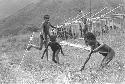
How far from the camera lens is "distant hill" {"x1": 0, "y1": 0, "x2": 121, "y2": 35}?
50688 mm

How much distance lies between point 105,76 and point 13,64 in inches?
Result: 254

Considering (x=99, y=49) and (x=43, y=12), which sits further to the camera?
(x=43, y=12)

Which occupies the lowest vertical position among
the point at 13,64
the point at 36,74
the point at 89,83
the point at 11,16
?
the point at 11,16

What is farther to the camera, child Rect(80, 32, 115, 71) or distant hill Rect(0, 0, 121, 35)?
distant hill Rect(0, 0, 121, 35)

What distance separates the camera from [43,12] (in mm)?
55844

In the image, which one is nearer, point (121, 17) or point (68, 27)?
point (121, 17)

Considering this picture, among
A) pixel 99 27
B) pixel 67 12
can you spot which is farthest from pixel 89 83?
pixel 67 12

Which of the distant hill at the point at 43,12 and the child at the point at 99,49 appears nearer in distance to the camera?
the child at the point at 99,49

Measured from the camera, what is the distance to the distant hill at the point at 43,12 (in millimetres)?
50688

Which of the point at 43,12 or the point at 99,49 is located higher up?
the point at 99,49

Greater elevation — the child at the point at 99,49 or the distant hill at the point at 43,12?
the child at the point at 99,49

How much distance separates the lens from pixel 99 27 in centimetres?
2316

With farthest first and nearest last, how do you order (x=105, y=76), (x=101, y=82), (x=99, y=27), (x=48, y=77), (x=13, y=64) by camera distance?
1. (x=99, y=27)
2. (x=13, y=64)
3. (x=48, y=77)
4. (x=105, y=76)
5. (x=101, y=82)

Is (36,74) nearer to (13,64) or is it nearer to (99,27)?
(13,64)
